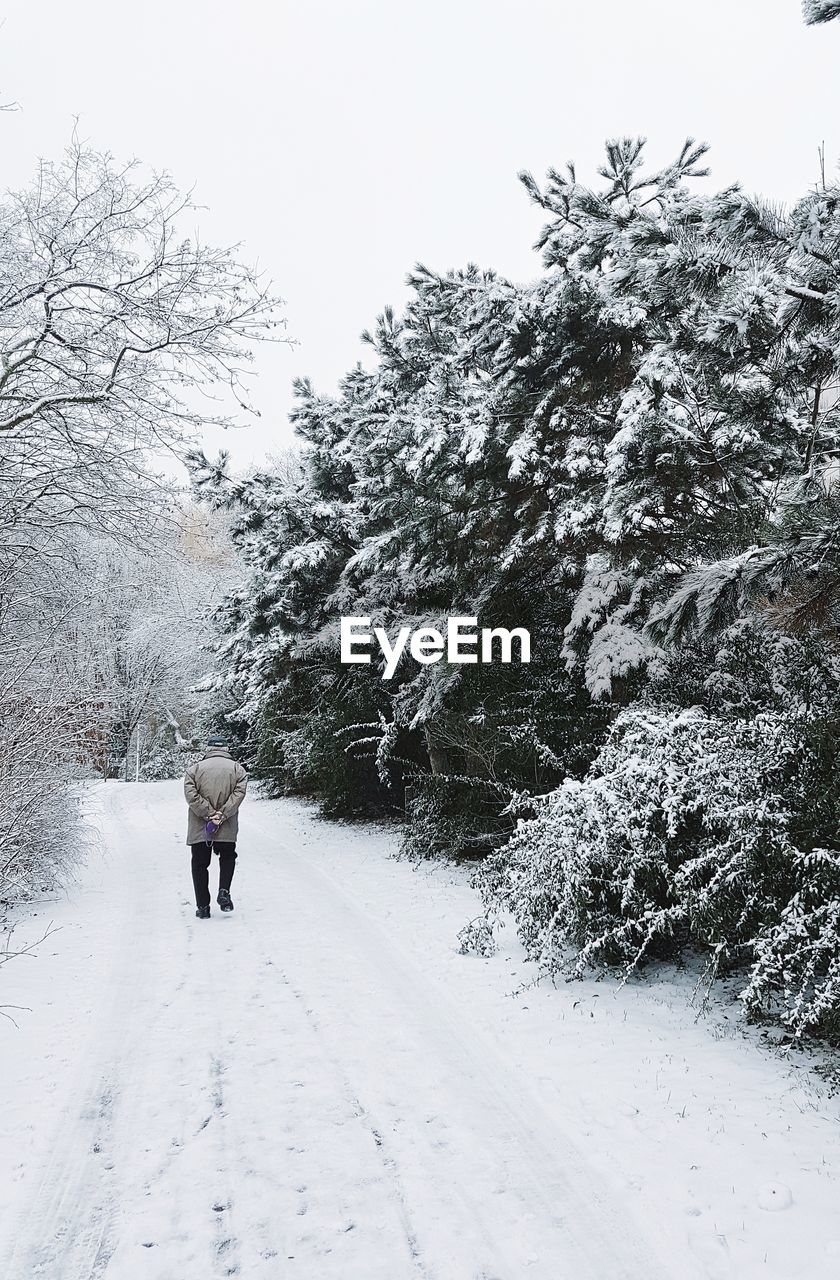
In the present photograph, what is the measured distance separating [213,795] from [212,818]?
9.9 inches

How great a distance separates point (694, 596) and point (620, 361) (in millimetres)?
4789

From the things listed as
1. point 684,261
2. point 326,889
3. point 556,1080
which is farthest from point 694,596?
point 326,889

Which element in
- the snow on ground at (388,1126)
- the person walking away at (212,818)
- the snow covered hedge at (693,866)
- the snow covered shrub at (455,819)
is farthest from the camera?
the snow covered shrub at (455,819)

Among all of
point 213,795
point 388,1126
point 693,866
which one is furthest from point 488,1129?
point 213,795

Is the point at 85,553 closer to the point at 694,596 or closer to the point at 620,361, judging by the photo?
the point at 620,361

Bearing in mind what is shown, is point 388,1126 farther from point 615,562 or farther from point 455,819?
point 455,819

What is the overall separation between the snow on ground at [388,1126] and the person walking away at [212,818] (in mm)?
1179

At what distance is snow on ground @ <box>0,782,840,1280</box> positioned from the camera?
9.41 ft

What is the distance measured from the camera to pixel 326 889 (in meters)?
9.23

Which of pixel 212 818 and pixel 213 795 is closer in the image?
pixel 212 818

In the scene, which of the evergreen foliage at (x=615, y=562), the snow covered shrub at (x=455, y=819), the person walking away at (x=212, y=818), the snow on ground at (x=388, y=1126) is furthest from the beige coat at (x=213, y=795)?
the snow covered shrub at (x=455, y=819)

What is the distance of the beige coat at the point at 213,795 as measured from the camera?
25.7 feet

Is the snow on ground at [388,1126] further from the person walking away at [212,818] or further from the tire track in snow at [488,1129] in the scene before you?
the person walking away at [212,818]

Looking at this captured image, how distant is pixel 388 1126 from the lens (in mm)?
3729
